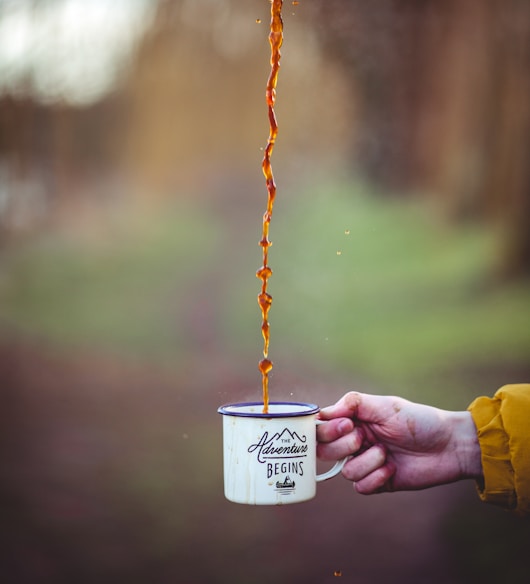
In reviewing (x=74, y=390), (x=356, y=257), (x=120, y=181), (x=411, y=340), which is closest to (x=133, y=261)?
(x=120, y=181)

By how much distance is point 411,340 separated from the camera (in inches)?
123

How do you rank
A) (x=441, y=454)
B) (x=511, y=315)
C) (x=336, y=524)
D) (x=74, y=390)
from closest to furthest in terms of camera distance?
(x=441, y=454) → (x=336, y=524) → (x=511, y=315) → (x=74, y=390)

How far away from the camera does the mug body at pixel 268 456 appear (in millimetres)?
885

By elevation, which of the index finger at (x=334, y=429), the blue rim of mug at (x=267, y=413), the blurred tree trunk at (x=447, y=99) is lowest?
the index finger at (x=334, y=429)

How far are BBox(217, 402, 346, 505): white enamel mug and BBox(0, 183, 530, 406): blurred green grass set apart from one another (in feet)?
6.91

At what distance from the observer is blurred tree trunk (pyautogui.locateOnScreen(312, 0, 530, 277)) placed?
10.0ft

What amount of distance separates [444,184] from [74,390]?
1721 mm

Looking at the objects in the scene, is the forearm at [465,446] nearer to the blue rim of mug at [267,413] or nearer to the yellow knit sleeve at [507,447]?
the yellow knit sleeve at [507,447]

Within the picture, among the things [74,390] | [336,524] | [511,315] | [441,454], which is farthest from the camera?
[74,390]

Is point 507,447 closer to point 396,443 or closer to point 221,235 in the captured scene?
point 396,443

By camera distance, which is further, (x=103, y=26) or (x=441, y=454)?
(x=103, y=26)

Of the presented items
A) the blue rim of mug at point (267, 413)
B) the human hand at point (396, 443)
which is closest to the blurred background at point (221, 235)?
the human hand at point (396, 443)

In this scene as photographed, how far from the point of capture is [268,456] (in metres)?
0.89

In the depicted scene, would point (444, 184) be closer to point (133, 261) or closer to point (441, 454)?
point (133, 261)
